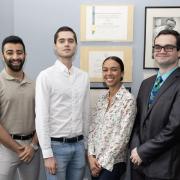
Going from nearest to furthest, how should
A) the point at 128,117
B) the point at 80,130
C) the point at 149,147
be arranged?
the point at 149,147 < the point at 128,117 < the point at 80,130

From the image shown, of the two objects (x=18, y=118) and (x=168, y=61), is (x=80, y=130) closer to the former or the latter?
(x=18, y=118)

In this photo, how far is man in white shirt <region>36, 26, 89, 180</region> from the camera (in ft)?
6.89

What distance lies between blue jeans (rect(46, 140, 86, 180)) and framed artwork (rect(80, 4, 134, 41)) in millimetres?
1008

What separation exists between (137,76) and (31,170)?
4.02ft

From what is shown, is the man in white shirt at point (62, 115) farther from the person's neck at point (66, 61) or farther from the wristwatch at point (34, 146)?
the wristwatch at point (34, 146)

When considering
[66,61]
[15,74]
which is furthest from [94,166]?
[15,74]

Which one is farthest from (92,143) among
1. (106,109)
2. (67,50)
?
(67,50)

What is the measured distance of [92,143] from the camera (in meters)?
2.21

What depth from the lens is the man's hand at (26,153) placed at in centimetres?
222

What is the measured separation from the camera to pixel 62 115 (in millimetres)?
2160

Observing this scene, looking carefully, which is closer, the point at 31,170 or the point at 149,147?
the point at 149,147

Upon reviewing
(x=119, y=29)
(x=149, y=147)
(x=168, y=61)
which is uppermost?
(x=119, y=29)

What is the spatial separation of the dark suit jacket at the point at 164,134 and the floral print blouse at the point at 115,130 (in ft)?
0.47

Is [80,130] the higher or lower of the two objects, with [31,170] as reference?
higher
